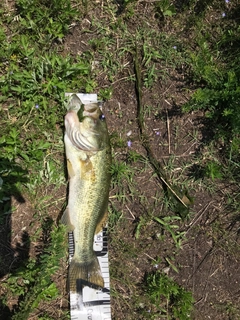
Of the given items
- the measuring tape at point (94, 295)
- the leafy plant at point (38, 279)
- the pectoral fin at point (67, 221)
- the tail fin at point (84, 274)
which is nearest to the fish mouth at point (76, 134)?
the measuring tape at point (94, 295)

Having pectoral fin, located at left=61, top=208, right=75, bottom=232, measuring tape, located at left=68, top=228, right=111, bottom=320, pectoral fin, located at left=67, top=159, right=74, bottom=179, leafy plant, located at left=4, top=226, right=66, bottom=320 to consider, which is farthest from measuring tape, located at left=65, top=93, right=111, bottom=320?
pectoral fin, located at left=67, top=159, right=74, bottom=179

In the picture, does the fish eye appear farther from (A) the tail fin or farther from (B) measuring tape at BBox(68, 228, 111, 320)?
(A) the tail fin

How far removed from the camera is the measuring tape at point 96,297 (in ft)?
13.3

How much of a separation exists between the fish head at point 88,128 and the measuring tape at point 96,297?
1011 millimetres

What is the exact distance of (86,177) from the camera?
12.7 ft

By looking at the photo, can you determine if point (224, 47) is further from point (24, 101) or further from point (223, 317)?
point (223, 317)

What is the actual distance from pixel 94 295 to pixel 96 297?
37 mm

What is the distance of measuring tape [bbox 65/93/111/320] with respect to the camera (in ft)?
13.3

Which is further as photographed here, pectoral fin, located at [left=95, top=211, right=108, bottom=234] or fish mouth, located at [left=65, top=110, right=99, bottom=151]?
pectoral fin, located at [left=95, top=211, right=108, bottom=234]

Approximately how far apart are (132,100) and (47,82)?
103cm

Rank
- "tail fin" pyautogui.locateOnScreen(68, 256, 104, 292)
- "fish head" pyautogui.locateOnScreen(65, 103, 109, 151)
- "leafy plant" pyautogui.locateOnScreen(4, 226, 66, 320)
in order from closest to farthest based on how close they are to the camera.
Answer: "leafy plant" pyautogui.locateOnScreen(4, 226, 66, 320), "fish head" pyautogui.locateOnScreen(65, 103, 109, 151), "tail fin" pyautogui.locateOnScreen(68, 256, 104, 292)

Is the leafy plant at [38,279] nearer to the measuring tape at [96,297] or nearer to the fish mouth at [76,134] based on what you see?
the measuring tape at [96,297]

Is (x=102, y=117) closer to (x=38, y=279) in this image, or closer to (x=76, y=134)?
(x=76, y=134)

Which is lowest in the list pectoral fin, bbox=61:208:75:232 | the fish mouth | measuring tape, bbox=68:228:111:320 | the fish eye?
measuring tape, bbox=68:228:111:320
